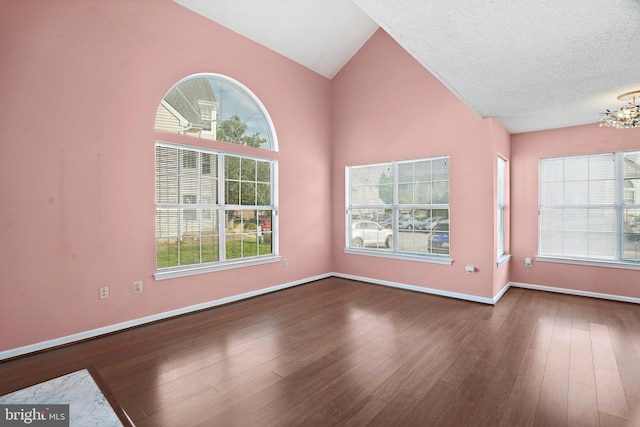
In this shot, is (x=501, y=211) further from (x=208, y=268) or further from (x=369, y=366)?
(x=208, y=268)

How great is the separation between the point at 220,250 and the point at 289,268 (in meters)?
1.25

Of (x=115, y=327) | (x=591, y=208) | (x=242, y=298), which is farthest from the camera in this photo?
(x=591, y=208)

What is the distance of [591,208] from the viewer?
451cm

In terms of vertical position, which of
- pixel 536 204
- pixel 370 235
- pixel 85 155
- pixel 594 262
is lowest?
pixel 594 262

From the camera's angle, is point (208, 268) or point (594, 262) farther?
point (594, 262)

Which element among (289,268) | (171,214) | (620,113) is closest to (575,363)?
(620,113)

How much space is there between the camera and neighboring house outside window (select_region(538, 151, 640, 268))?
4.24 metres

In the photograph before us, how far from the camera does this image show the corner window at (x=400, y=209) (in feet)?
15.5

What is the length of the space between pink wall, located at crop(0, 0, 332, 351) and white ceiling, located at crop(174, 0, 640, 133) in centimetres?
77

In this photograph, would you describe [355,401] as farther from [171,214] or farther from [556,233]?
[556,233]

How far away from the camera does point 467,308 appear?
4.02 metres

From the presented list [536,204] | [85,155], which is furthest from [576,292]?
[85,155]

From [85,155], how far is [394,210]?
4.09 m

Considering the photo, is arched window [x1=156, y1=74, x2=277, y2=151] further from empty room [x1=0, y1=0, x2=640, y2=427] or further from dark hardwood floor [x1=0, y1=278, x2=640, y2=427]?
dark hardwood floor [x1=0, y1=278, x2=640, y2=427]
